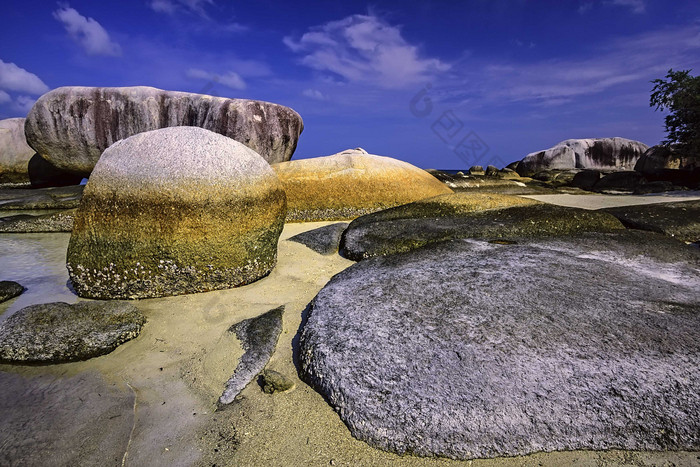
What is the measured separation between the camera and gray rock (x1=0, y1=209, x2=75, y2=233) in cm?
719

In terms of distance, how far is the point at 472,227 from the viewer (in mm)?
4176

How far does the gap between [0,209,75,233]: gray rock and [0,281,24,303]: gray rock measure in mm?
4169

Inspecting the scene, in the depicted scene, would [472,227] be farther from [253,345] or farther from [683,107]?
[683,107]

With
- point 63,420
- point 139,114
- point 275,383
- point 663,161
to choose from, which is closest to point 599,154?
point 663,161

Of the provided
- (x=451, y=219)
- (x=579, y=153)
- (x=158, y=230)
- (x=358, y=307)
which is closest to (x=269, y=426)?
(x=358, y=307)

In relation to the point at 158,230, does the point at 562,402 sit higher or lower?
lower

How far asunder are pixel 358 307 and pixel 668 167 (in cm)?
1881

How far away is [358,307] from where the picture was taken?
8.01 ft

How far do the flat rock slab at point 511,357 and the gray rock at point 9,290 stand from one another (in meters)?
2.87

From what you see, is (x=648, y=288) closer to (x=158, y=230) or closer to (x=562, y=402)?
(x=562, y=402)

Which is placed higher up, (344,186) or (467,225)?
(344,186)

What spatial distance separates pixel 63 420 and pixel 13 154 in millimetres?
19099

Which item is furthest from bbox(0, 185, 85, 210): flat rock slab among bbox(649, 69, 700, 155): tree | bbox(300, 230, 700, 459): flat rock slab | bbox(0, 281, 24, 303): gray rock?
bbox(649, 69, 700, 155): tree

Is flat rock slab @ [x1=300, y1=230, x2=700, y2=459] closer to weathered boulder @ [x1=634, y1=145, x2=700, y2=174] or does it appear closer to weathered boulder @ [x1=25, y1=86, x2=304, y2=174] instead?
weathered boulder @ [x1=25, y1=86, x2=304, y2=174]
